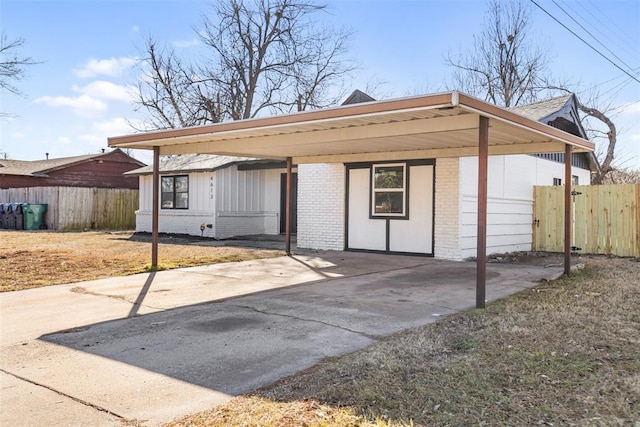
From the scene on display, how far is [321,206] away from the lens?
13406 mm

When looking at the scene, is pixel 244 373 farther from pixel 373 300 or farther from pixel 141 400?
pixel 373 300

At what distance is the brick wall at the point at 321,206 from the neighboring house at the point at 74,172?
20076 mm

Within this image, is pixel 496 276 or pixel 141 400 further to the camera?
pixel 496 276

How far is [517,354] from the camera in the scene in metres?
4.20

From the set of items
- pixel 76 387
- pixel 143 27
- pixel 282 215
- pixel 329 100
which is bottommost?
pixel 76 387

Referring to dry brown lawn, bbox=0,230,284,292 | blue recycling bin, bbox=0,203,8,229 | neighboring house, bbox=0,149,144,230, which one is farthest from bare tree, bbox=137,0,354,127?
dry brown lawn, bbox=0,230,284,292

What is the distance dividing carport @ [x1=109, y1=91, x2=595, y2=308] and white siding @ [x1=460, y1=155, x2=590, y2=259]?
159 centimetres

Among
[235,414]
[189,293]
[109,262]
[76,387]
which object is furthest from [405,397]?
[109,262]

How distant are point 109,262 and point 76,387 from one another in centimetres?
741

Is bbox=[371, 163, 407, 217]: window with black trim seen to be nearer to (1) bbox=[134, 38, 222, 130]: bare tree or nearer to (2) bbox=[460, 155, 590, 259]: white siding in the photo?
(2) bbox=[460, 155, 590, 259]: white siding

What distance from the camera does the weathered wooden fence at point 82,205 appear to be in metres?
22.9

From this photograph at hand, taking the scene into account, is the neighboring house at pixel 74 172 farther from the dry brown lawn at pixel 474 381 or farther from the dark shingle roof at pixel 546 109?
the dry brown lawn at pixel 474 381

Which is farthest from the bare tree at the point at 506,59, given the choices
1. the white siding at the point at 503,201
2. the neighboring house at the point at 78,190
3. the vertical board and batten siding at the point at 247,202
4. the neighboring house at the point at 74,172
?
the neighboring house at the point at 74,172

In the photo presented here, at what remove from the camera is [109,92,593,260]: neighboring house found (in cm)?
663
